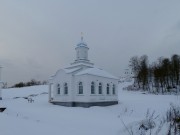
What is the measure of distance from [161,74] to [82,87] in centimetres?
3508

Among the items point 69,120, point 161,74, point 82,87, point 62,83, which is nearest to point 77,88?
point 82,87

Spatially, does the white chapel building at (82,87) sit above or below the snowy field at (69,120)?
above

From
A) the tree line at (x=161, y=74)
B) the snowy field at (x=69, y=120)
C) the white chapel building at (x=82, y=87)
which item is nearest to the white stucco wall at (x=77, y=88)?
the white chapel building at (x=82, y=87)

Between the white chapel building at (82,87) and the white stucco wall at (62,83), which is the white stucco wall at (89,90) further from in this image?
the white stucco wall at (62,83)

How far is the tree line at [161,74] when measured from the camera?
56.3 meters

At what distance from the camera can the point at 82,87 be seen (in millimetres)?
27156

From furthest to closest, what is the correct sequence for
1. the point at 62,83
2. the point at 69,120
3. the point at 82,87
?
the point at 62,83
the point at 82,87
the point at 69,120

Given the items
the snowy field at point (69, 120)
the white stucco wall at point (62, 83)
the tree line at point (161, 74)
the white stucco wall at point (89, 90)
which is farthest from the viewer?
the tree line at point (161, 74)

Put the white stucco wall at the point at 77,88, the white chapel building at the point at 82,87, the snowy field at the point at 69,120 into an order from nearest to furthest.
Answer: the snowy field at the point at 69,120
the white stucco wall at the point at 77,88
the white chapel building at the point at 82,87

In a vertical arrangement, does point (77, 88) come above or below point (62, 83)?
below

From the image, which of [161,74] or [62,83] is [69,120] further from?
[161,74]

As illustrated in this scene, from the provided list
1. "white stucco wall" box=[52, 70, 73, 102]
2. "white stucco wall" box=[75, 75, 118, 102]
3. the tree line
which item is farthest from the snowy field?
the tree line

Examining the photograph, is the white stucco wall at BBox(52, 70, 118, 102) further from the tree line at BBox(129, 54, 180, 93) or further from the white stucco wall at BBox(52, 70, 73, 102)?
the tree line at BBox(129, 54, 180, 93)

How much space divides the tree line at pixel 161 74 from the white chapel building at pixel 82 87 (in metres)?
27.9
